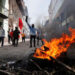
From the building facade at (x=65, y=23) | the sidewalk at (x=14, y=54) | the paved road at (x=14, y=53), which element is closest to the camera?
the sidewalk at (x=14, y=54)

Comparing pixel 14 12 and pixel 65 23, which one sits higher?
Answer: pixel 14 12

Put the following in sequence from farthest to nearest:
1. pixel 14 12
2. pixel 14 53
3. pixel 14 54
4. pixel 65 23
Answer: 1. pixel 14 12
2. pixel 65 23
3. pixel 14 53
4. pixel 14 54

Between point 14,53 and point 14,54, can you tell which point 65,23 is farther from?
point 14,54

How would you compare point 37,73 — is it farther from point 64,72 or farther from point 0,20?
point 0,20

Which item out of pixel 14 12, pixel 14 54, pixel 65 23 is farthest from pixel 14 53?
pixel 14 12

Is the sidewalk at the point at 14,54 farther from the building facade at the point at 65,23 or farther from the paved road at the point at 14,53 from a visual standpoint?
the building facade at the point at 65,23

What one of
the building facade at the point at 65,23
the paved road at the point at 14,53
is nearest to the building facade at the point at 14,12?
the building facade at the point at 65,23

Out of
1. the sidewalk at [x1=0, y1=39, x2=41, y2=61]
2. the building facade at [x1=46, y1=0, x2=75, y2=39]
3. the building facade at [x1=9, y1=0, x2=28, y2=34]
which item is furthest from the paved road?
the building facade at [x1=9, y1=0, x2=28, y2=34]

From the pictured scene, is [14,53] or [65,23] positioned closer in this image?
[14,53]

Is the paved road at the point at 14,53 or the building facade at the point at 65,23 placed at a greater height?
the building facade at the point at 65,23

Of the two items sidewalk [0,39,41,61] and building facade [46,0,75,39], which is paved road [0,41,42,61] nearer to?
sidewalk [0,39,41,61]

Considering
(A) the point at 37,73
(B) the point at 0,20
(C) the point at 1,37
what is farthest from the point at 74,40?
(B) the point at 0,20

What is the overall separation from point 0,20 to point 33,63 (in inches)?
680

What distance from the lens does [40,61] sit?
3.90m
